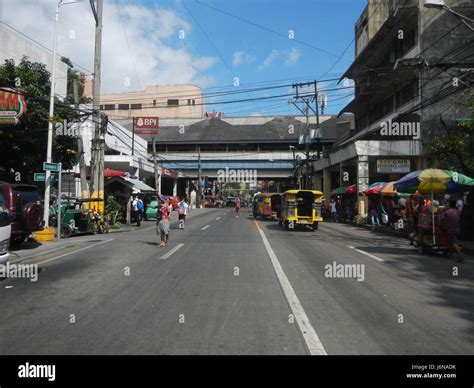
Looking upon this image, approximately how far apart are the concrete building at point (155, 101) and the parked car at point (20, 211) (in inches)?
2695

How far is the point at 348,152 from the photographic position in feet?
110

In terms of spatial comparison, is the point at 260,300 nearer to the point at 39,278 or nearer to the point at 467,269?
the point at 39,278

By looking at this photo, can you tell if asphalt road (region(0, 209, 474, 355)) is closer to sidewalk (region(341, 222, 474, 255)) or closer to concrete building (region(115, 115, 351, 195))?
sidewalk (region(341, 222, 474, 255))

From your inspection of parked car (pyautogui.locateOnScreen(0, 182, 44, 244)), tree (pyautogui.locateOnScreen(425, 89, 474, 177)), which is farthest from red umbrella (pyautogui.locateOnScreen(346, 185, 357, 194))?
parked car (pyautogui.locateOnScreen(0, 182, 44, 244))

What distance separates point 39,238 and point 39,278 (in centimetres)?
848

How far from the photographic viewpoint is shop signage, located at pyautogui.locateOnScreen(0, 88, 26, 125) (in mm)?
16516

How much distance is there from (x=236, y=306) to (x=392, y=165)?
25.1m

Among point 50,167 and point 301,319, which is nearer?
point 301,319

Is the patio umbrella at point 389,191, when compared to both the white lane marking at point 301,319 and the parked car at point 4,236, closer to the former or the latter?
the white lane marking at point 301,319

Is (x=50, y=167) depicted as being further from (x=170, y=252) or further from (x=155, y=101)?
(x=155, y=101)

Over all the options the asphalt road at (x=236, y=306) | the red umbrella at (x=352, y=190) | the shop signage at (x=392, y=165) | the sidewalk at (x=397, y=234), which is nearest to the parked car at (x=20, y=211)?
the asphalt road at (x=236, y=306)

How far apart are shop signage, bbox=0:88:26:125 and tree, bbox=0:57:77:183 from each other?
1477mm

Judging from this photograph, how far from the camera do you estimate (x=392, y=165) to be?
29734 millimetres

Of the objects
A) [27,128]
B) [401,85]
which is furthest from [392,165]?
[27,128]
